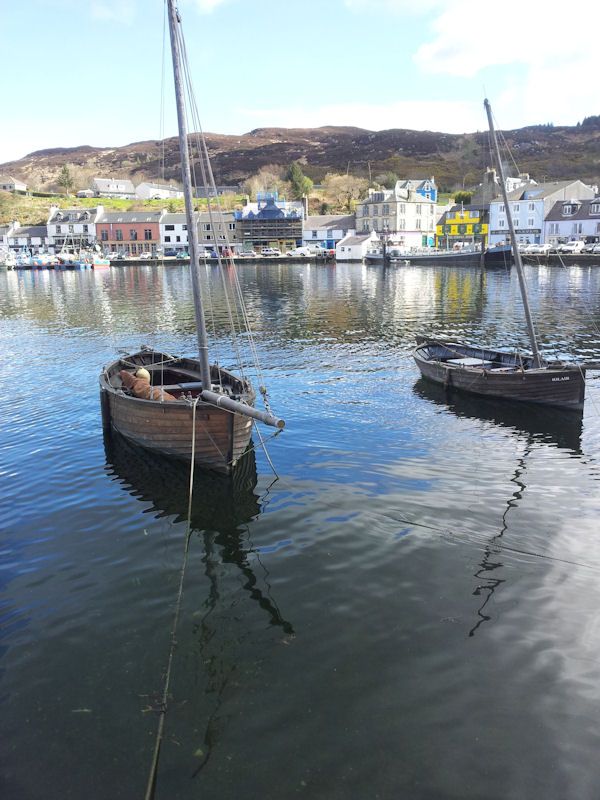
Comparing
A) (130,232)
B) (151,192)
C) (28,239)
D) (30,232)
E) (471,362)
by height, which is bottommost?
(471,362)

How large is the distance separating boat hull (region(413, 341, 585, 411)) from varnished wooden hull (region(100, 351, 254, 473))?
9445mm

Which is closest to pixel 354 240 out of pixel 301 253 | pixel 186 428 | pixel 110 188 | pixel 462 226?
pixel 301 253

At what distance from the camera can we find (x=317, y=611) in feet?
29.0

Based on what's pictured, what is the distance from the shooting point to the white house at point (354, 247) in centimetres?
11575

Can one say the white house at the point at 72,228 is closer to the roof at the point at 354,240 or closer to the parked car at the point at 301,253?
the parked car at the point at 301,253

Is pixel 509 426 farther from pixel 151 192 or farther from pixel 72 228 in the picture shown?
pixel 151 192

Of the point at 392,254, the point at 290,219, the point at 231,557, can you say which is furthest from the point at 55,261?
the point at 231,557

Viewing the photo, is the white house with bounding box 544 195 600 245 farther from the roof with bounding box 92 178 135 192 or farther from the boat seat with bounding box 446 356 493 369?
the roof with bounding box 92 178 135 192

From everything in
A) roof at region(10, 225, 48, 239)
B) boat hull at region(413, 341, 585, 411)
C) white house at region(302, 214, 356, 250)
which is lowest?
boat hull at region(413, 341, 585, 411)

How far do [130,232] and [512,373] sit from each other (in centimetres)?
13809

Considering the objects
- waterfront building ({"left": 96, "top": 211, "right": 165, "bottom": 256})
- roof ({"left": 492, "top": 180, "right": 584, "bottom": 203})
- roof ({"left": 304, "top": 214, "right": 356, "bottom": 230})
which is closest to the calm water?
roof ({"left": 492, "top": 180, "right": 584, "bottom": 203})

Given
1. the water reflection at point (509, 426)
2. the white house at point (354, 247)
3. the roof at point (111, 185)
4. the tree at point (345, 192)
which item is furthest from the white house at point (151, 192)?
the water reflection at point (509, 426)

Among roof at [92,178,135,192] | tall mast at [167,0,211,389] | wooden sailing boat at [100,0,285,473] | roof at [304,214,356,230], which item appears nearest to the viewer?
tall mast at [167,0,211,389]

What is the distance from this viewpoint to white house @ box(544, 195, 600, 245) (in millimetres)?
101812
